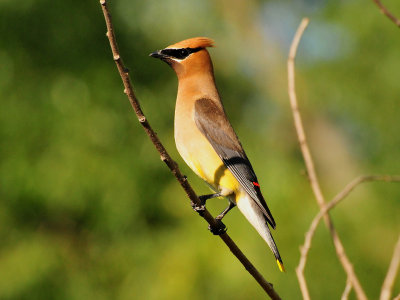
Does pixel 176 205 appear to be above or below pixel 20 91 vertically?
below

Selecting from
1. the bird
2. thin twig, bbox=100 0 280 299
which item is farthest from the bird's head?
thin twig, bbox=100 0 280 299

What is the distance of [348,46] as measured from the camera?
861 centimetres

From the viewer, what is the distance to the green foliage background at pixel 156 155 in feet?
19.5

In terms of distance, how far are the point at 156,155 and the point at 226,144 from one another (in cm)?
419

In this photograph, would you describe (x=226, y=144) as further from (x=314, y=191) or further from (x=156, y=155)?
(x=156, y=155)

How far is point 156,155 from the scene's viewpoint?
7.48 m

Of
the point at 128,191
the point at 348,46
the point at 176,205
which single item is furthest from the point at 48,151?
the point at 348,46

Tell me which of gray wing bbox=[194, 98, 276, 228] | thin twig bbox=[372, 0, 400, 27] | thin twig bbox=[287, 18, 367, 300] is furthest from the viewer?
gray wing bbox=[194, 98, 276, 228]

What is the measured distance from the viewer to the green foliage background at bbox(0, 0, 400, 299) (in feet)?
19.5

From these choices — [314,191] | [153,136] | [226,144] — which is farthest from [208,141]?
[314,191]

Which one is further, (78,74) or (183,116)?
(78,74)

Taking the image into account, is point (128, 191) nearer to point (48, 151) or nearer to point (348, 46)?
point (48, 151)

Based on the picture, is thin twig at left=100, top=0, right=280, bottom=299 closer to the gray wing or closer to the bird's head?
the gray wing

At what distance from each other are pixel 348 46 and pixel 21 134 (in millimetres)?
3691
